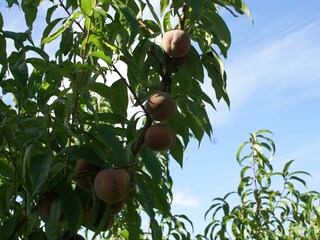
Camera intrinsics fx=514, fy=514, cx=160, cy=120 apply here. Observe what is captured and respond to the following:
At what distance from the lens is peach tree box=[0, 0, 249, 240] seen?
153 centimetres

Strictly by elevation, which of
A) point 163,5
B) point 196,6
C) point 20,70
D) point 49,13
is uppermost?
point 163,5

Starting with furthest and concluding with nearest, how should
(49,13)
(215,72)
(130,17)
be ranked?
(49,13) → (215,72) → (130,17)

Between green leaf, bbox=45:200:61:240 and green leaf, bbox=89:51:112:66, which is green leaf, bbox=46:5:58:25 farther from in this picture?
green leaf, bbox=45:200:61:240

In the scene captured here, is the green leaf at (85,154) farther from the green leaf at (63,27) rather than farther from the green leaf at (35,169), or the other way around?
the green leaf at (63,27)

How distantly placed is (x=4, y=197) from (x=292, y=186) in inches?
104

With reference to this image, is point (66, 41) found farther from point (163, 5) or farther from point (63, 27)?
point (163, 5)

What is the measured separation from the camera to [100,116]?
1.77 m

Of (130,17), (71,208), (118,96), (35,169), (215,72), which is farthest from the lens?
(215,72)

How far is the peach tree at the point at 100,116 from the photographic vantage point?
5.02 feet

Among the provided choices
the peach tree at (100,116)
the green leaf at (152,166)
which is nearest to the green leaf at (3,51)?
the peach tree at (100,116)

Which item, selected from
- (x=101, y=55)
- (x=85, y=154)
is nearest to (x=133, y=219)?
(x=85, y=154)

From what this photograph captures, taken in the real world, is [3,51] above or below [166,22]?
below

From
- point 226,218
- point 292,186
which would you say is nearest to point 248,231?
point 226,218

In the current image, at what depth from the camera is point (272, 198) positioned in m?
3.84
